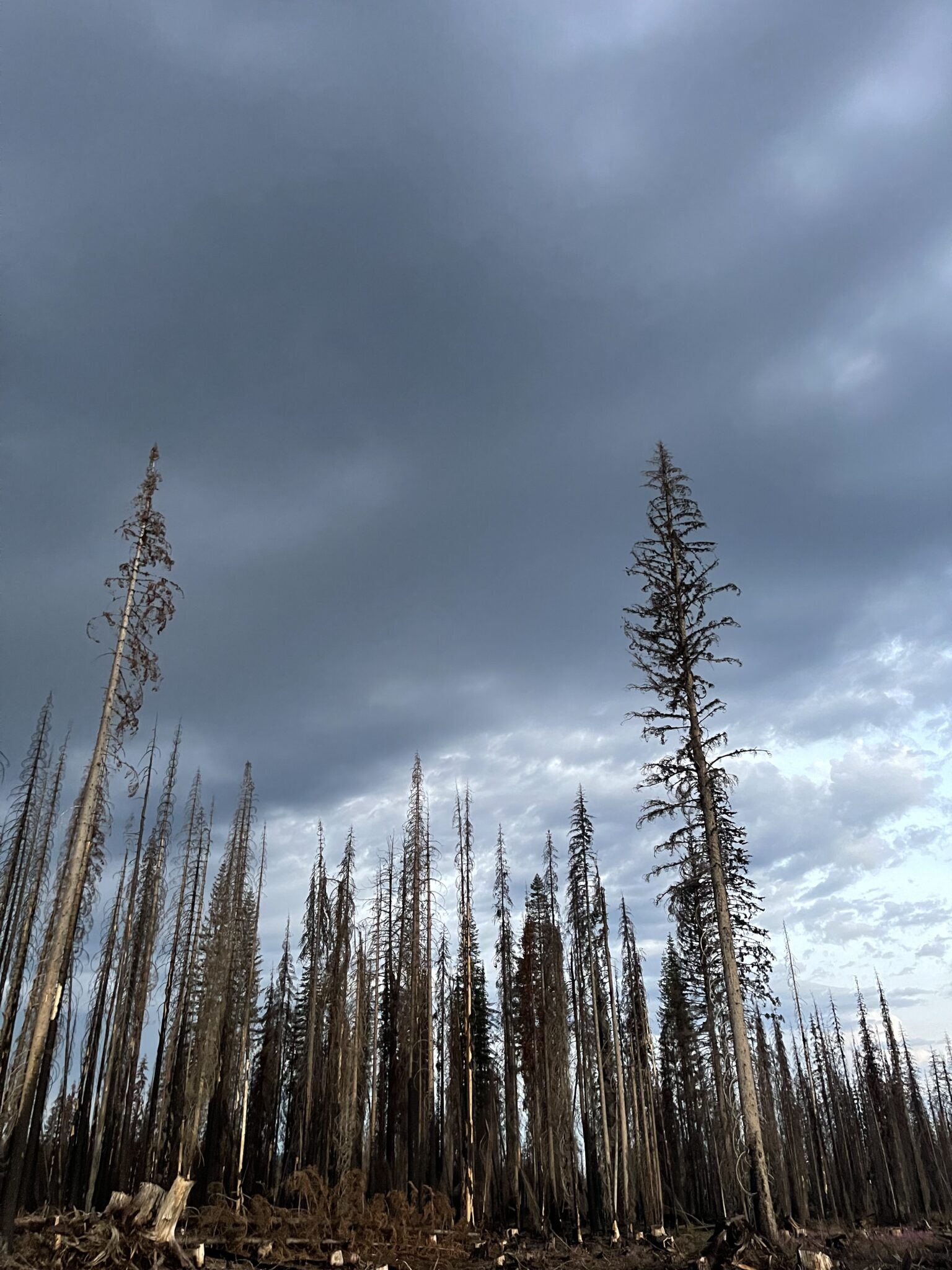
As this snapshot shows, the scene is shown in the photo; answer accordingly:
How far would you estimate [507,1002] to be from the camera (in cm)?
4366

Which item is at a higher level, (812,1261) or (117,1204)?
(117,1204)

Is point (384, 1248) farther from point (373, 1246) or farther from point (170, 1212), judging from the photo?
point (170, 1212)

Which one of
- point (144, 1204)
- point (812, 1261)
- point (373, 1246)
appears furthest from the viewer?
point (373, 1246)

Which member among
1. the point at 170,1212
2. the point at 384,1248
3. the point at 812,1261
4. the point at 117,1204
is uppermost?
the point at 117,1204

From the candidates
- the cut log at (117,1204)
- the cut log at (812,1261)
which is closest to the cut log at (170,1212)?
the cut log at (117,1204)

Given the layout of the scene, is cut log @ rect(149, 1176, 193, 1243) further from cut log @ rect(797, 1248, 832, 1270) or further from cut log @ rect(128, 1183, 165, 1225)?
cut log @ rect(797, 1248, 832, 1270)

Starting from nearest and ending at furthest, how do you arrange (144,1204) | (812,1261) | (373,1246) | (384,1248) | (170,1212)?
1. (812,1261)
2. (170,1212)
3. (144,1204)
4. (373,1246)
5. (384,1248)

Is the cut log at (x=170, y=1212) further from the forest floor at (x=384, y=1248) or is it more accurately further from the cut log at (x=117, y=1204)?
the cut log at (x=117, y=1204)

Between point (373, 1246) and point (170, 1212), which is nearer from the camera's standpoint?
point (170, 1212)

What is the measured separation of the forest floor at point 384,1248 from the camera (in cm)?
1442

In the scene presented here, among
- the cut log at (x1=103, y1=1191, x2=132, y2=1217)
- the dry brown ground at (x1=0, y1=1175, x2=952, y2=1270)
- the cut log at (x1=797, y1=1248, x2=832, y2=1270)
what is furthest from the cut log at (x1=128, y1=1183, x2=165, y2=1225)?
the cut log at (x1=797, y1=1248, x2=832, y2=1270)

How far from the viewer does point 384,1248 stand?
72.5 feet

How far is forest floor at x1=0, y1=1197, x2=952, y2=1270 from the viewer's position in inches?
568

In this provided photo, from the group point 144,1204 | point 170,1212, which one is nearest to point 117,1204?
point 144,1204
